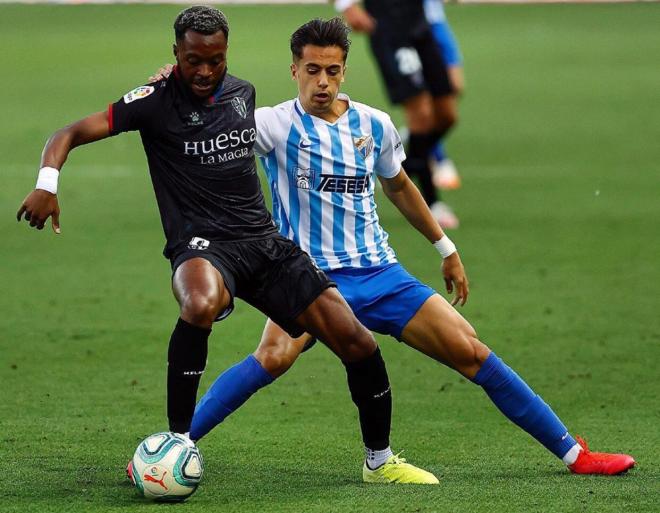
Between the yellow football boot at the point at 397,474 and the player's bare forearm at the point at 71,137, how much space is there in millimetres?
1708

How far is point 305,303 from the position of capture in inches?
232

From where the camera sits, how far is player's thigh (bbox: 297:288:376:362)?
231 inches

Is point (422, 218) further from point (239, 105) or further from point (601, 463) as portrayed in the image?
point (601, 463)

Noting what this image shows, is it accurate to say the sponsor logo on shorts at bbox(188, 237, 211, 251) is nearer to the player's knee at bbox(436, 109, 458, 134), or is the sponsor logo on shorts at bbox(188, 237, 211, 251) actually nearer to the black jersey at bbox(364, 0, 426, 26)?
the black jersey at bbox(364, 0, 426, 26)

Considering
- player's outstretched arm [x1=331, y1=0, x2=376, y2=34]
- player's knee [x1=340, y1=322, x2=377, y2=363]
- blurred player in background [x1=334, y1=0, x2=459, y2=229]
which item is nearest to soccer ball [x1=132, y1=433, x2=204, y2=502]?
player's knee [x1=340, y1=322, x2=377, y2=363]

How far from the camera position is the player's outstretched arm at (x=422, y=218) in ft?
21.1

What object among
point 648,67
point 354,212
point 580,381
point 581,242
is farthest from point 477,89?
point 354,212

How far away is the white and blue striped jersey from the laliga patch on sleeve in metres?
0.58

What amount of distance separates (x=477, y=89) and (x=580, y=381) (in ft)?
56.8

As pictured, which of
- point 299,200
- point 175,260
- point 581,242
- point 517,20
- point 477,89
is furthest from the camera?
point 517,20

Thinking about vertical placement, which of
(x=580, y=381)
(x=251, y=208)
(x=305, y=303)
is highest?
(x=251, y=208)

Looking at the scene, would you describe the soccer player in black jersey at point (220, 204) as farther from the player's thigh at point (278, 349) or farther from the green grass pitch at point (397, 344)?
the green grass pitch at point (397, 344)

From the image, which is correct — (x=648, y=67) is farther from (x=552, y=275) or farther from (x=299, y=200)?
(x=299, y=200)

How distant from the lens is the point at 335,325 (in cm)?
587
